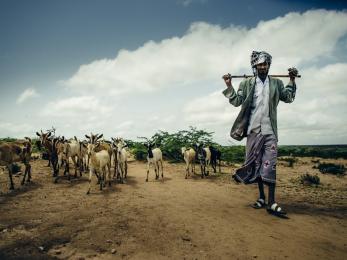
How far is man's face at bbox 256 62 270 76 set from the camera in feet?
22.6

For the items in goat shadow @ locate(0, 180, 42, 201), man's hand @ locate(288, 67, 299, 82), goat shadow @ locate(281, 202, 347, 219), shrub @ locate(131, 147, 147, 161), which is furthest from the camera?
shrub @ locate(131, 147, 147, 161)

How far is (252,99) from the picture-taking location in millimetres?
7055

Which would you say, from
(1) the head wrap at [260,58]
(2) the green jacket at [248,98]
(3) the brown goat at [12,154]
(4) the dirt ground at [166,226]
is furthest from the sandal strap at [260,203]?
(3) the brown goat at [12,154]

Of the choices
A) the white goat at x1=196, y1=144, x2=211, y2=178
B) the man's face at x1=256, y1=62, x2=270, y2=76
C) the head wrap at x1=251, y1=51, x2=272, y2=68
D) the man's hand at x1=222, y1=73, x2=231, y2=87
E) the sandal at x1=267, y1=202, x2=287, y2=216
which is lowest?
the sandal at x1=267, y1=202, x2=287, y2=216

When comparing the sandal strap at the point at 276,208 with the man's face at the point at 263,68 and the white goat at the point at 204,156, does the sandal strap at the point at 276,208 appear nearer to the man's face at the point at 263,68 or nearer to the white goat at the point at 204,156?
the man's face at the point at 263,68

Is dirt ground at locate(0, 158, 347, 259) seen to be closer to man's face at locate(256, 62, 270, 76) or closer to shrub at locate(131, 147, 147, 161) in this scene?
man's face at locate(256, 62, 270, 76)

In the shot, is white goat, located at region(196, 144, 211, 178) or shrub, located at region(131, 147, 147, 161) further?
shrub, located at region(131, 147, 147, 161)

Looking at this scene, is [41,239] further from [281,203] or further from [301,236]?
[281,203]

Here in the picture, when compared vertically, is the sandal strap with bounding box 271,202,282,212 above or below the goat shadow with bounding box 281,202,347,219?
above

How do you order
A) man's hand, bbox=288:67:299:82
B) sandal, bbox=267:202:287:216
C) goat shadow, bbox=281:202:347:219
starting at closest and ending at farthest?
sandal, bbox=267:202:287:216, man's hand, bbox=288:67:299:82, goat shadow, bbox=281:202:347:219

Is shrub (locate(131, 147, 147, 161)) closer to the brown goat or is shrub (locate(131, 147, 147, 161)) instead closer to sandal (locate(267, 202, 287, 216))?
the brown goat

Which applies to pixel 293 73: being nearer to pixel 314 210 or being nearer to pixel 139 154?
pixel 314 210

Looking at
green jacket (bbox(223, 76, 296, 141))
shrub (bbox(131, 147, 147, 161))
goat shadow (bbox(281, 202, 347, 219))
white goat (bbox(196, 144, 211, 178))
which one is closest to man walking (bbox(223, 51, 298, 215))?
green jacket (bbox(223, 76, 296, 141))

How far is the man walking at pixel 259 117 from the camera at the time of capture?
21.9 feet
